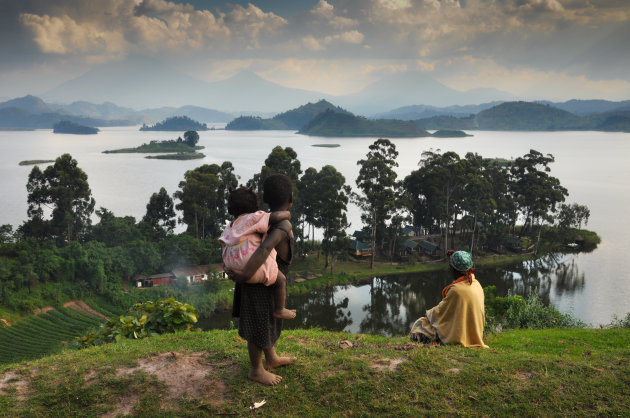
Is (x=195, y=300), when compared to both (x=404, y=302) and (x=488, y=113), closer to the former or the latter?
(x=404, y=302)

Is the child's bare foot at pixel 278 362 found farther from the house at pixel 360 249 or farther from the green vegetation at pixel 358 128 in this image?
the green vegetation at pixel 358 128

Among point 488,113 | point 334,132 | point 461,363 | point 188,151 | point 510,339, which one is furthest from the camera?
point 488,113

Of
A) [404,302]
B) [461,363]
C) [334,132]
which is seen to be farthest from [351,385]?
[334,132]

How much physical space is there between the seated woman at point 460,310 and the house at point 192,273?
2006 centimetres

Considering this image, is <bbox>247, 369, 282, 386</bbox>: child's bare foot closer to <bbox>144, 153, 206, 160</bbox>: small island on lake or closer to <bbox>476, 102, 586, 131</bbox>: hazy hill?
<bbox>144, 153, 206, 160</bbox>: small island on lake

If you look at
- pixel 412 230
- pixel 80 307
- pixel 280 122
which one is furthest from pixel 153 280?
pixel 280 122

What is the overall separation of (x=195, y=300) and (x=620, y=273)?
2512 centimetres

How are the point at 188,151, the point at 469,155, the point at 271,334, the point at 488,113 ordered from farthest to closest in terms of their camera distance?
the point at 488,113 → the point at 188,151 → the point at 469,155 → the point at 271,334

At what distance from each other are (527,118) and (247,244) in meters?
179

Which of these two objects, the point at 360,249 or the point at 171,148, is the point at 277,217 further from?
the point at 171,148

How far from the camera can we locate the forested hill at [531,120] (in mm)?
152875

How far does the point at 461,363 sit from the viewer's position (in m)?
3.99

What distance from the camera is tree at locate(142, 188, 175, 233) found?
94.5ft

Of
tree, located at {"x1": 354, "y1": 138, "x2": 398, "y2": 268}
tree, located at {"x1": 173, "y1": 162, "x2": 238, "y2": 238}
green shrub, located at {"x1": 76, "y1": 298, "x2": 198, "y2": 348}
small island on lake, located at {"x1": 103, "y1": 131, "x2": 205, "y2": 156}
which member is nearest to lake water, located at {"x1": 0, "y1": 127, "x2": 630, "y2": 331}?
small island on lake, located at {"x1": 103, "y1": 131, "x2": 205, "y2": 156}
